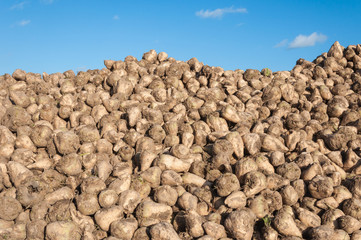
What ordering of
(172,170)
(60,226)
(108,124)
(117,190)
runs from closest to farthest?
(60,226) < (117,190) < (172,170) < (108,124)

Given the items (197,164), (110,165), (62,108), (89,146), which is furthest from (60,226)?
(62,108)

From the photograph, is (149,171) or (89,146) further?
(89,146)

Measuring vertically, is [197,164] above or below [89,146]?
below

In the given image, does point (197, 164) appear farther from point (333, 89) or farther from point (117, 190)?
point (333, 89)

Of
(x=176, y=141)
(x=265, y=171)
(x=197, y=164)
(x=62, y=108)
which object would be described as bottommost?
(x=265, y=171)

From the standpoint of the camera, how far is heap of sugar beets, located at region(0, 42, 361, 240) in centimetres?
441

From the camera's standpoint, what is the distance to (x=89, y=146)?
5641mm

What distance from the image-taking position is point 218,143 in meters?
5.25

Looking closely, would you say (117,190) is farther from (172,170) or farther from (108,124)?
(108,124)

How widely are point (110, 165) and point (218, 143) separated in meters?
1.72

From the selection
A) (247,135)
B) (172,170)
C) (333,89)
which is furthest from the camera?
(333,89)

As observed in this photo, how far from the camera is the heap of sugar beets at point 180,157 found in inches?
174

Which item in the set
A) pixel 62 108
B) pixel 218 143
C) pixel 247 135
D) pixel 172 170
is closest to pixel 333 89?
pixel 247 135

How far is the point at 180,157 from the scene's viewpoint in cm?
526
